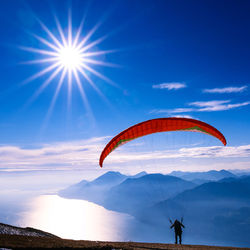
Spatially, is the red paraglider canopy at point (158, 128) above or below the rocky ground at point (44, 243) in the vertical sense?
above

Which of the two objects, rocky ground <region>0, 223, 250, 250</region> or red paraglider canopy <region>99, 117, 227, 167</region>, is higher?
red paraglider canopy <region>99, 117, 227, 167</region>

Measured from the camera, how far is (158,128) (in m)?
16.6

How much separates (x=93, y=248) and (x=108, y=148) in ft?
26.7

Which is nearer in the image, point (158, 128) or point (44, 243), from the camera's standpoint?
point (44, 243)

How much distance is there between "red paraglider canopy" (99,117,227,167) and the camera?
15.7 metres

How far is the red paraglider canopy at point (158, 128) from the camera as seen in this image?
15.7 m

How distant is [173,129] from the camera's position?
57.6ft

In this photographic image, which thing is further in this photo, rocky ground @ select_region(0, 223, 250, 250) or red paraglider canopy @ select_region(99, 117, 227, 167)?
red paraglider canopy @ select_region(99, 117, 227, 167)

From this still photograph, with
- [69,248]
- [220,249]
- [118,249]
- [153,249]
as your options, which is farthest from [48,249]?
[220,249]

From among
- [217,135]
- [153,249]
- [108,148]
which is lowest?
[153,249]

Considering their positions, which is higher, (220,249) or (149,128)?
(149,128)

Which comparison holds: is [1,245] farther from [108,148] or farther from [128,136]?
[128,136]

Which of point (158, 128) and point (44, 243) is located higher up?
point (158, 128)

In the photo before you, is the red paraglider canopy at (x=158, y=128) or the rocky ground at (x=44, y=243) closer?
the rocky ground at (x=44, y=243)
